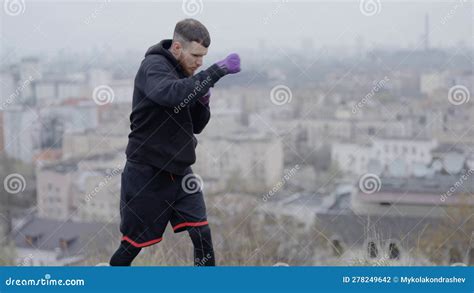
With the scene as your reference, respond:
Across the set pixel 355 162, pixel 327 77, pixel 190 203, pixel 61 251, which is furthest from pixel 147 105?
pixel 355 162

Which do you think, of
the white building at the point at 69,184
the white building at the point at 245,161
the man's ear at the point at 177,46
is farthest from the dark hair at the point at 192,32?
the white building at the point at 69,184

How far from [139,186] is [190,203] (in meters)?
0.19

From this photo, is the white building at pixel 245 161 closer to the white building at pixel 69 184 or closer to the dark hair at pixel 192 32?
the white building at pixel 69 184

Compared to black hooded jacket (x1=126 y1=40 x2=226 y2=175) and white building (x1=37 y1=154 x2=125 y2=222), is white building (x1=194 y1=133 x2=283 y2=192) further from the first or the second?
black hooded jacket (x1=126 y1=40 x2=226 y2=175)

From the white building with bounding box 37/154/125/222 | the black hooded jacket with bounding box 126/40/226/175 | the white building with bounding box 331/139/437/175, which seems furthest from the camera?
the white building with bounding box 331/139/437/175

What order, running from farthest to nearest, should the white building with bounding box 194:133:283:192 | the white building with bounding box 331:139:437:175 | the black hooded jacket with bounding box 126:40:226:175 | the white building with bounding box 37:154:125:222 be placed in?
A: the white building with bounding box 331:139:437:175 < the white building with bounding box 194:133:283:192 < the white building with bounding box 37:154:125:222 < the black hooded jacket with bounding box 126:40:226:175

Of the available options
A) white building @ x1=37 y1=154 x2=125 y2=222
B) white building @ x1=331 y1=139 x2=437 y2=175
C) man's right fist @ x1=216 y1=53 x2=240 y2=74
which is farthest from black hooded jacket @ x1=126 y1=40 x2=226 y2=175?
white building @ x1=331 y1=139 x2=437 y2=175

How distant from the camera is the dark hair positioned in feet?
7.75

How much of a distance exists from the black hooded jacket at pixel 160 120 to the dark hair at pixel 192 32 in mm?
74

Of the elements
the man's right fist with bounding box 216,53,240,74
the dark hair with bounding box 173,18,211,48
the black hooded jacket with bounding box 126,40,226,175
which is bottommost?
the black hooded jacket with bounding box 126,40,226,175

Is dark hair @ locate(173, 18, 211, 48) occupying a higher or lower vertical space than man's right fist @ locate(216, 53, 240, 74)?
higher

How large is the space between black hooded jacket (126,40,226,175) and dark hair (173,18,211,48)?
0.07 meters

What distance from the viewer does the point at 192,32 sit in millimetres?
2363

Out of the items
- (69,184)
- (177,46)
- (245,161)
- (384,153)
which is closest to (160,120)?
(177,46)
